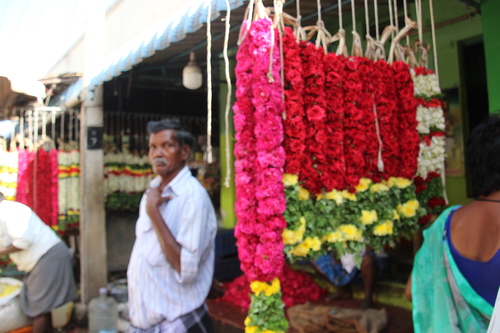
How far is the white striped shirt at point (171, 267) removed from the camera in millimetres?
2291

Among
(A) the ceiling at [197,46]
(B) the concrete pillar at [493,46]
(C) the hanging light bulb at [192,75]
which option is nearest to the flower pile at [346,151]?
(A) the ceiling at [197,46]

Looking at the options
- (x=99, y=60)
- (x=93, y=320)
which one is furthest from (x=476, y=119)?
(x=93, y=320)

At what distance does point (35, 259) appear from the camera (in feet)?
12.7

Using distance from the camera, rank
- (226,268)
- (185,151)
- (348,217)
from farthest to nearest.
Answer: (226,268) < (185,151) < (348,217)

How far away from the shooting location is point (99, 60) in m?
5.11

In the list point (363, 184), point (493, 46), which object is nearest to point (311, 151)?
point (363, 184)

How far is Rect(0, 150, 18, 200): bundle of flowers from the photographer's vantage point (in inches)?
238

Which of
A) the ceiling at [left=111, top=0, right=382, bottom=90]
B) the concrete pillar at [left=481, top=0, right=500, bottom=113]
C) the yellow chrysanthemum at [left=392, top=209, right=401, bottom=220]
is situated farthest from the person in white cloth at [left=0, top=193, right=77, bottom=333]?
the concrete pillar at [left=481, top=0, right=500, bottom=113]

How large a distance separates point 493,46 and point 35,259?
4966 millimetres

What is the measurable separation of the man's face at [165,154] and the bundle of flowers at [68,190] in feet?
14.0

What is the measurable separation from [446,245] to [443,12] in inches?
154

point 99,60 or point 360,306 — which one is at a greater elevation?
point 99,60

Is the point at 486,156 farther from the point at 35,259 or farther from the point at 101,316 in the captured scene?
the point at 101,316

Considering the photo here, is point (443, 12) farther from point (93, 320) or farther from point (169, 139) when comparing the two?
point (93, 320)
